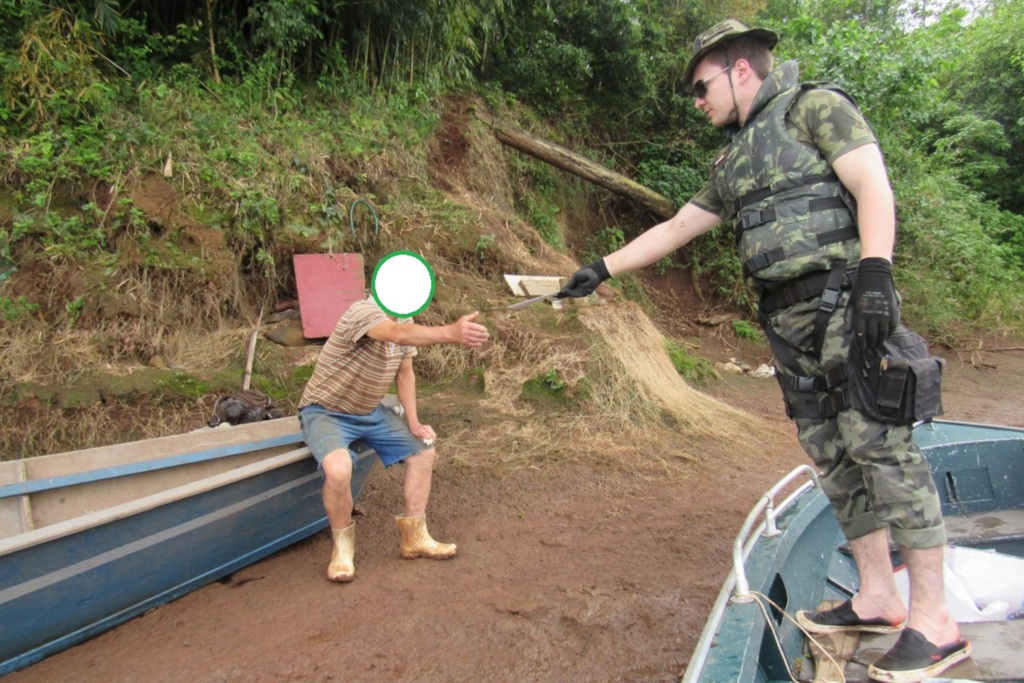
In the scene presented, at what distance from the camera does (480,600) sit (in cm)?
355

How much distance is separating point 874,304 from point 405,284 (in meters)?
1.61

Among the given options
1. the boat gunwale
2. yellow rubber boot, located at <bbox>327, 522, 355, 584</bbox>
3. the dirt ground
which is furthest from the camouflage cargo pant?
the boat gunwale

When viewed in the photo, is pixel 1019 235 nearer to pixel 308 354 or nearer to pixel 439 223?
pixel 439 223

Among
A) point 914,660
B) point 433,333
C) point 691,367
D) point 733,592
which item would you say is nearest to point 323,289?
point 433,333

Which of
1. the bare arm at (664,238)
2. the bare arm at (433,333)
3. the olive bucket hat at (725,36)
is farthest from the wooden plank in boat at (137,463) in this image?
the olive bucket hat at (725,36)

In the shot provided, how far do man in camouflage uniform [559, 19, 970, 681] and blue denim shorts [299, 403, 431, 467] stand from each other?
225cm

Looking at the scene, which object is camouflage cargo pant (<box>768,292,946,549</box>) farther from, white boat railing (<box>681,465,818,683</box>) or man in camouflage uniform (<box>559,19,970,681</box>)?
white boat railing (<box>681,465,818,683</box>)

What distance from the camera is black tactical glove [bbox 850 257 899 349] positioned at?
2094mm

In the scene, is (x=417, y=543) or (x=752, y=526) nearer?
(x=752, y=526)

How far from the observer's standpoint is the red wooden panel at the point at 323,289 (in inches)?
282

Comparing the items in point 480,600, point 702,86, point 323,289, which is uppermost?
point 702,86

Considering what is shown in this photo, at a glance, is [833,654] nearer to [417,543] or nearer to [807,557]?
[807,557]

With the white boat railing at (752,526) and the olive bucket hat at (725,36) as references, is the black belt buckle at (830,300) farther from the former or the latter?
the olive bucket hat at (725,36)

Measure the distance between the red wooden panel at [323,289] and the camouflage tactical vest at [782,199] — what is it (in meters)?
5.35
